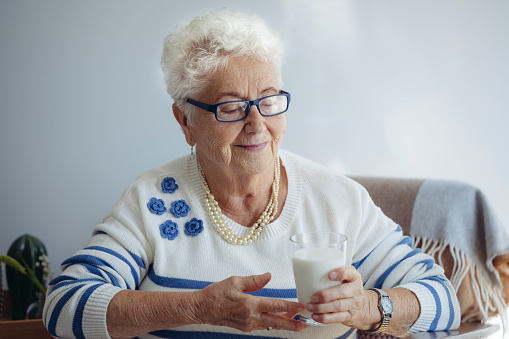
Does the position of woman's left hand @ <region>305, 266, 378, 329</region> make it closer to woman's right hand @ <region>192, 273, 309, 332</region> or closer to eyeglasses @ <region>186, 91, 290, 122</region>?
woman's right hand @ <region>192, 273, 309, 332</region>

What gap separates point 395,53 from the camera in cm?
Result: 269

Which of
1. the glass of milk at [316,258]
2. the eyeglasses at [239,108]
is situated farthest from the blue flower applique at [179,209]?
the glass of milk at [316,258]

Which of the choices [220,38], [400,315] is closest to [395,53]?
[220,38]

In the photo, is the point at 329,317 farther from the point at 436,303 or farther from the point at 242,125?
the point at 242,125

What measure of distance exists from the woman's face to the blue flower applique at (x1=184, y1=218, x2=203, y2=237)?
20 cm

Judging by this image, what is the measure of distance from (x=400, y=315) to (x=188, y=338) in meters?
0.62

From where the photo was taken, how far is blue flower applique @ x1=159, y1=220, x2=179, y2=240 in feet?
5.27

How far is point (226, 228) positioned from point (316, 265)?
530 mm

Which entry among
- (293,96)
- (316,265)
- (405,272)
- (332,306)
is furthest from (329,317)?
(293,96)

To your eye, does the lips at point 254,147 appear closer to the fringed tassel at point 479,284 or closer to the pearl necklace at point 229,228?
the pearl necklace at point 229,228

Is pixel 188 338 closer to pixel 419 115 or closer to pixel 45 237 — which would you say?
pixel 45 237

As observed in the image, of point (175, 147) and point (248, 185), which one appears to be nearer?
point (248, 185)

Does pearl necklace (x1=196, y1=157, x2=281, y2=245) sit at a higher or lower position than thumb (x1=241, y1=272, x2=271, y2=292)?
higher

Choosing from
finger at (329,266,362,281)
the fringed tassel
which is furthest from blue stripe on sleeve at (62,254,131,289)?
the fringed tassel
